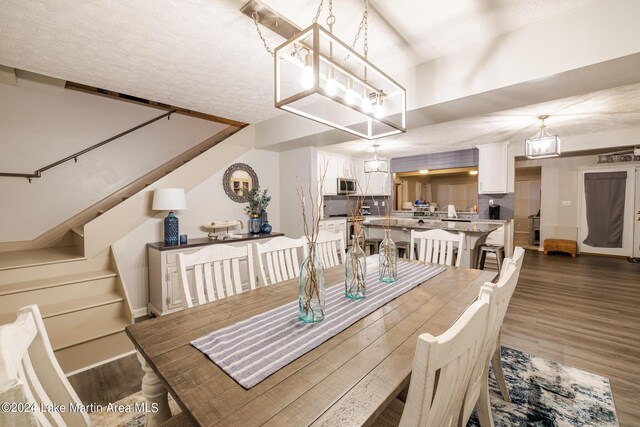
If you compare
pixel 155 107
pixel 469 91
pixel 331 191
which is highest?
pixel 155 107

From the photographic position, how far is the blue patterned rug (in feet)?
5.31

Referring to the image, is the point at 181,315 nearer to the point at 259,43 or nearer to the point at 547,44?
the point at 259,43

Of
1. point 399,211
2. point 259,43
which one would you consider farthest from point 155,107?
point 399,211

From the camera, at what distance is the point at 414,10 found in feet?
5.62

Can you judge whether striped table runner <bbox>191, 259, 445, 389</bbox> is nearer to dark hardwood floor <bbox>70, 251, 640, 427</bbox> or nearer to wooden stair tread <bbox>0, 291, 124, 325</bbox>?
dark hardwood floor <bbox>70, 251, 640, 427</bbox>

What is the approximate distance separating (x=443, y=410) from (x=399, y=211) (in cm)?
697

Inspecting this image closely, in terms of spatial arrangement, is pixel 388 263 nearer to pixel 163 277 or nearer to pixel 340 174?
pixel 163 277

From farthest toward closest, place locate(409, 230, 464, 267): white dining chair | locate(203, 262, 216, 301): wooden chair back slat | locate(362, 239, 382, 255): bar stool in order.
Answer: locate(362, 239, 382, 255): bar stool, locate(409, 230, 464, 267): white dining chair, locate(203, 262, 216, 301): wooden chair back slat

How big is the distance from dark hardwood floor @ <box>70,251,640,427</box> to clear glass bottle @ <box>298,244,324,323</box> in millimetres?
1616

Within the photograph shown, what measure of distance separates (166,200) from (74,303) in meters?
1.24

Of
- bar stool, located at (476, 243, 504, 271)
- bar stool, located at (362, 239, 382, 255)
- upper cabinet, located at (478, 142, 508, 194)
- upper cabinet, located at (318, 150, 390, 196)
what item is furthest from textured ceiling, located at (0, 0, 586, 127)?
upper cabinet, located at (478, 142, 508, 194)

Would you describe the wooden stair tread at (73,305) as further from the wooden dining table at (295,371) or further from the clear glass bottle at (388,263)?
the clear glass bottle at (388,263)

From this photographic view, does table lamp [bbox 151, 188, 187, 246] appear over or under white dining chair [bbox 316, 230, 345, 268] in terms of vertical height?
over

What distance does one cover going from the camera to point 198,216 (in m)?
3.68
